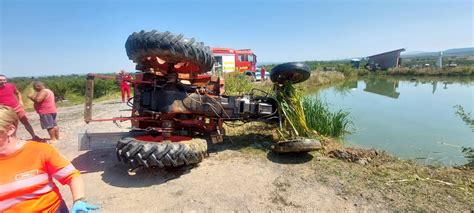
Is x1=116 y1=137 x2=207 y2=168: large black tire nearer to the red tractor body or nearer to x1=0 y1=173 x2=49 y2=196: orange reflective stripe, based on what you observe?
x1=0 y1=173 x2=49 y2=196: orange reflective stripe

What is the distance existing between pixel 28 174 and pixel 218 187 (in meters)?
2.16

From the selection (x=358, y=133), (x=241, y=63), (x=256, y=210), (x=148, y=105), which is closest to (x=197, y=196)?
(x=256, y=210)

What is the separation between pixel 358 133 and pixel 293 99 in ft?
10.2

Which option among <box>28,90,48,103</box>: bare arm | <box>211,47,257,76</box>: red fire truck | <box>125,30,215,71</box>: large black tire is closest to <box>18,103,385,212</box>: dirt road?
<box>125,30,215,71</box>: large black tire

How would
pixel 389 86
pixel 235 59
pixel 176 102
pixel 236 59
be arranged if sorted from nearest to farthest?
pixel 176 102 → pixel 389 86 → pixel 235 59 → pixel 236 59

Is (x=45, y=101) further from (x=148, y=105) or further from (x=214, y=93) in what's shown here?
(x=214, y=93)

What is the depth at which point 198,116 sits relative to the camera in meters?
4.59

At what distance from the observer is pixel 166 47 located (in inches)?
135

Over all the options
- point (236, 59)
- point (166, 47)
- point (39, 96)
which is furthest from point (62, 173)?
point (236, 59)

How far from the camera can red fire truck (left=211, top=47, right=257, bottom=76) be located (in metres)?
21.7

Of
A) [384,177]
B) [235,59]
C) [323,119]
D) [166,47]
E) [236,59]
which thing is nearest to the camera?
[166,47]

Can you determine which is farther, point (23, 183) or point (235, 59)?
point (235, 59)

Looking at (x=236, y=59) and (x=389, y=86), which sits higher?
(x=236, y=59)

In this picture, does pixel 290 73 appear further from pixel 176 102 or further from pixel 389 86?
pixel 389 86
